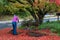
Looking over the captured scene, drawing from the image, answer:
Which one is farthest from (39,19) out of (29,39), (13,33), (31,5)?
(29,39)

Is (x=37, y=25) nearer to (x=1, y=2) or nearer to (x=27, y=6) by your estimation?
(x=27, y=6)

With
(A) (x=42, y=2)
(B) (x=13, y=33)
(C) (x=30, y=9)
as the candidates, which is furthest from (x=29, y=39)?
(C) (x=30, y=9)

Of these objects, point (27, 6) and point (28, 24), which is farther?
point (28, 24)

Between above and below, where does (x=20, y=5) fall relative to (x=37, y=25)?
above

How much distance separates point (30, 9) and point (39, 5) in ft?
4.71

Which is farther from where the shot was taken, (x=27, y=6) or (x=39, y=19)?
(x=39, y=19)

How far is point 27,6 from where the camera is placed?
54.7 ft

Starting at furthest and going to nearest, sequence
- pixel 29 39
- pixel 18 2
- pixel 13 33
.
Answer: pixel 18 2 < pixel 13 33 < pixel 29 39

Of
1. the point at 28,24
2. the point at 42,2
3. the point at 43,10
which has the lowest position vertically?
the point at 28,24

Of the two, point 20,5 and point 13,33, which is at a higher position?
point 20,5

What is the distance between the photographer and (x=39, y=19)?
61.8 feet

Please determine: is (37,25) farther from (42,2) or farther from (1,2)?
(1,2)

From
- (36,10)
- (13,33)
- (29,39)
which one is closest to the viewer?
(29,39)

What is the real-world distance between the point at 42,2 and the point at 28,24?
3.56 meters
